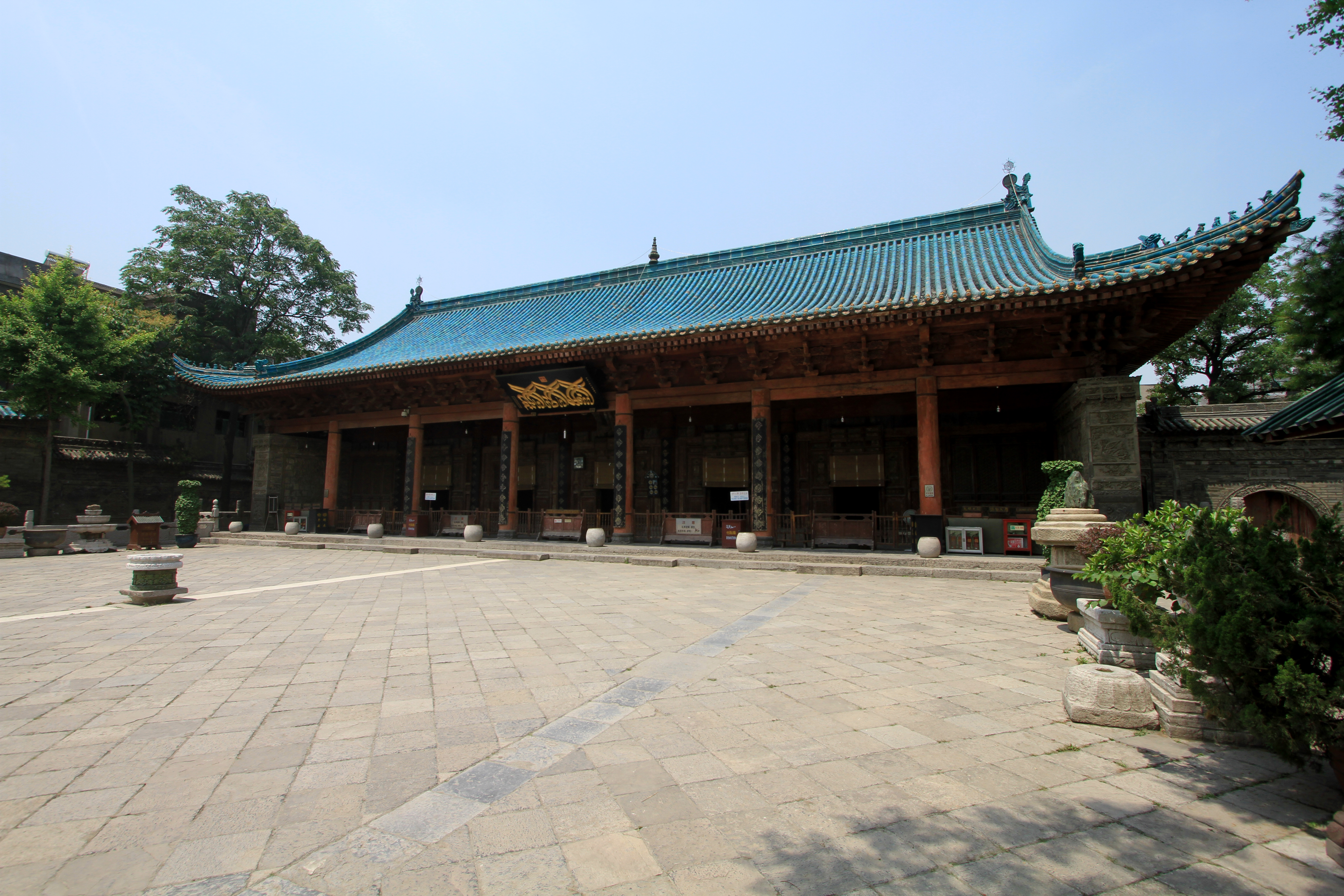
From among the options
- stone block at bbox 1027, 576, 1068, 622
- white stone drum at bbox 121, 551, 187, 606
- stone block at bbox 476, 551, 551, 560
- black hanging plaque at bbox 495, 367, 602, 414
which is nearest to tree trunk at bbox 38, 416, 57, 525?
black hanging plaque at bbox 495, 367, 602, 414

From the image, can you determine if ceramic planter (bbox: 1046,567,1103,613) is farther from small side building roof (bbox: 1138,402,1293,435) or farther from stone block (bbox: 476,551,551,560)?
small side building roof (bbox: 1138,402,1293,435)

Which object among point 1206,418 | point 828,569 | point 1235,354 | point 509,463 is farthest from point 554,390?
point 1235,354

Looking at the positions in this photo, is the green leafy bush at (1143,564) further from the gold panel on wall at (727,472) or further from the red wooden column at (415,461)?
the red wooden column at (415,461)

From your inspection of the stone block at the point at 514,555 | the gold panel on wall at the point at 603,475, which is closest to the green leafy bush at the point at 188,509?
the stone block at the point at 514,555

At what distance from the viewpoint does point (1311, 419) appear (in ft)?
18.2

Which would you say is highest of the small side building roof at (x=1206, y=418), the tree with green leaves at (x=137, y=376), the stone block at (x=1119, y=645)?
the tree with green leaves at (x=137, y=376)

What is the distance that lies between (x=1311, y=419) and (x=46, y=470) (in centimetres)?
2639

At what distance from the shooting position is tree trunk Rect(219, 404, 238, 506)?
848 inches

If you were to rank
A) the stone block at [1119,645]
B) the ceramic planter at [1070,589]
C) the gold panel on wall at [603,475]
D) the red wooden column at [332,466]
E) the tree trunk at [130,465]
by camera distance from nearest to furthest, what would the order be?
1. the stone block at [1119,645]
2. the ceramic planter at [1070,589]
3. the gold panel on wall at [603,475]
4. the red wooden column at [332,466]
5. the tree trunk at [130,465]

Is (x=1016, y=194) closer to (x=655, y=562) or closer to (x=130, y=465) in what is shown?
(x=655, y=562)

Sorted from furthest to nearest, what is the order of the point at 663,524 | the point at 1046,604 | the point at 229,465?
the point at 229,465
the point at 663,524
the point at 1046,604

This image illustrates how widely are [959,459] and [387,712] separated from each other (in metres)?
13.0

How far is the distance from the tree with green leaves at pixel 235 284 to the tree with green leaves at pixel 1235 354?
3116 centimetres

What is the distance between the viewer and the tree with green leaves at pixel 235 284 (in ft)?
72.1
